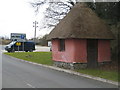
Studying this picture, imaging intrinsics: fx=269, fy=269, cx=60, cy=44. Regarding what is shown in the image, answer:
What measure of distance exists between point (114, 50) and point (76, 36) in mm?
3811

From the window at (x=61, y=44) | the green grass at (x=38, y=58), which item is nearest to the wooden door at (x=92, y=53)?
the window at (x=61, y=44)

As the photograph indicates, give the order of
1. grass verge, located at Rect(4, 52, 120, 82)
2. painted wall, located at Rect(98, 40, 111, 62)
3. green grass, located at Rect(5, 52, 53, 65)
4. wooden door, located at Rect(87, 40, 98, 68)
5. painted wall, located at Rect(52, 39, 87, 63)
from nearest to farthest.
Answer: grass verge, located at Rect(4, 52, 120, 82)
painted wall, located at Rect(52, 39, 87, 63)
wooden door, located at Rect(87, 40, 98, 68)
painted wall, located at Rect(98, 40, 111, 62)
green grass, located at Rect(5, 52, 53, 65)

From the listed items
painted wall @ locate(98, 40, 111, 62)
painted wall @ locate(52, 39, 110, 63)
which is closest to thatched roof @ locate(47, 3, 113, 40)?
painted wall @ locate(52, 39, 110, 63)

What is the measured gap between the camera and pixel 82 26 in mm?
20312

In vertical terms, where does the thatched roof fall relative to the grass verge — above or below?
above

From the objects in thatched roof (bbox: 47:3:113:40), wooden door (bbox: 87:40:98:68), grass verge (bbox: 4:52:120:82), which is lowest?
grass verge (bbox: 4:52:120:82)

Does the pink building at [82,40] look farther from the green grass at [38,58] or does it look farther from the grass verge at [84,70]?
the green grass at [38,58]

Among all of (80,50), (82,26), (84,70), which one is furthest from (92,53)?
(84,70)

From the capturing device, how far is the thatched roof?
19.9 metres

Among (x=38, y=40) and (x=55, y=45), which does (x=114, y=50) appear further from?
(x=38, y=40)

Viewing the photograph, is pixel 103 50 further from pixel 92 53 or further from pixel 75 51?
pixel 75 51

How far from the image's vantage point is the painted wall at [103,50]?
814 inches

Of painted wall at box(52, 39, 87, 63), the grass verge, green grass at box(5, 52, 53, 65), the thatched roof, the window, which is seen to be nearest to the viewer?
the grass verge

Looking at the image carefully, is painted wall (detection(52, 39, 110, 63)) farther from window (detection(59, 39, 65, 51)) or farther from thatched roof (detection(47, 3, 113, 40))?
thatched roof (detection(47, 3, 113, 40))
